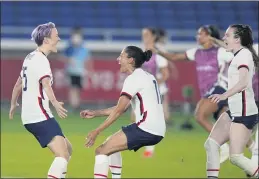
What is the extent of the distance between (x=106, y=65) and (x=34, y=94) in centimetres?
1403

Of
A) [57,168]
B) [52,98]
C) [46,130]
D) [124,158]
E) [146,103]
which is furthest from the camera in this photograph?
[124,158]

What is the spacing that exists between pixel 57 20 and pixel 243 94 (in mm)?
19335

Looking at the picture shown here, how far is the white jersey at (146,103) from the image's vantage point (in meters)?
10.8

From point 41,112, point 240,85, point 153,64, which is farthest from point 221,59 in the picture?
point 41,112

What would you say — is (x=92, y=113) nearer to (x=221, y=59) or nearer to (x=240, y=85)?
(x=240, y=85)

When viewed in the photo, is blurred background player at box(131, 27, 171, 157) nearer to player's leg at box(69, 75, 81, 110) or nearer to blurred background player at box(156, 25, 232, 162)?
blurred background player at box(156, 25, 232, 162)

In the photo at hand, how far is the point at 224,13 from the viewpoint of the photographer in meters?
31.5

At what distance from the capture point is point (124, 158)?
53.2ft

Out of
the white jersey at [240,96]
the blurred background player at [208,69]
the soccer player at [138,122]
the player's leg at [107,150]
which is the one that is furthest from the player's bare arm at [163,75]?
the player's leg at [107,150]

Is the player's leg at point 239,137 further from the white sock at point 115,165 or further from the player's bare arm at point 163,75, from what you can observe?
the player's bare arm at point 163,75

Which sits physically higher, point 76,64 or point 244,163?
point 76,64

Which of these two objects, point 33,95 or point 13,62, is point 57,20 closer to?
point 13,62

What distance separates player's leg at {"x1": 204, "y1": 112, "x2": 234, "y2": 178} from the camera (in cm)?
1184

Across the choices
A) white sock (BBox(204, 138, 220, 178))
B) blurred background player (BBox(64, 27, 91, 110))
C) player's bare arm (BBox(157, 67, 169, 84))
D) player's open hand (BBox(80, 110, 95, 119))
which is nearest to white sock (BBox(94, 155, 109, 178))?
player's open hand (BBox(80, 110, 95, 119))
